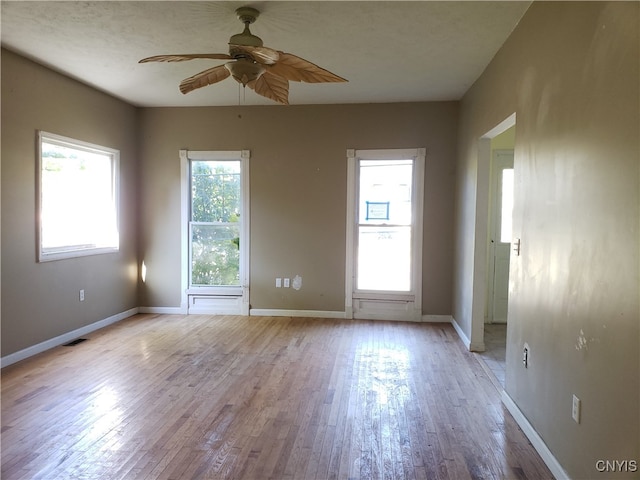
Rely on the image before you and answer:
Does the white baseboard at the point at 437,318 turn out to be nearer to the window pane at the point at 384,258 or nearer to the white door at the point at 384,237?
the white door at the point at 384,237

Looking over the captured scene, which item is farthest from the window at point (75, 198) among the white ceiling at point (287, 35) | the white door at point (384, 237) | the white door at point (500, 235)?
the white door at point (500, 235)

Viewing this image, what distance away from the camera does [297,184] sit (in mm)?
5363

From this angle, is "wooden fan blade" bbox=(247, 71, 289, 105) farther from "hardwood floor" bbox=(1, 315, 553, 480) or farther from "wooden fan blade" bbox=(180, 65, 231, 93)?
"hardwood floor" bbox=(1, 315, 553, 480)

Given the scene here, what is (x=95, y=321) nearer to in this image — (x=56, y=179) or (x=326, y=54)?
(x=56, y=179)

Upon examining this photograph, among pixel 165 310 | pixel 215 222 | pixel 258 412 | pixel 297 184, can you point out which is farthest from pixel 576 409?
pixel 165 310

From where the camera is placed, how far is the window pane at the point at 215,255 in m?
5.52

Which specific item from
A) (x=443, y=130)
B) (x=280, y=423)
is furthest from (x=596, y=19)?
(x=443, y=130)

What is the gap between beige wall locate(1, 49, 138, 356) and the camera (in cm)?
358

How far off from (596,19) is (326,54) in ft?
7.27

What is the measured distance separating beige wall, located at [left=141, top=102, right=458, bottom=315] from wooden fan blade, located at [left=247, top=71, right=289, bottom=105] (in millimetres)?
2065

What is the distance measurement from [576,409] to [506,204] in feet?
12.0

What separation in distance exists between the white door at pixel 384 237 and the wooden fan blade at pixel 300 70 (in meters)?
2.43

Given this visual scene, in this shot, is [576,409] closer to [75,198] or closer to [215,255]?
[215,255]

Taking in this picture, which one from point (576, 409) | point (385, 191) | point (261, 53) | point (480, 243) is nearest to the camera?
point (576, 409)
